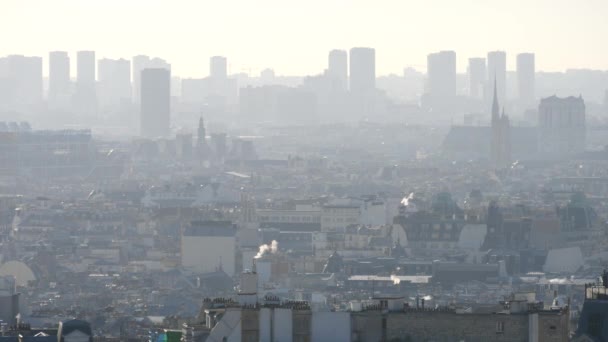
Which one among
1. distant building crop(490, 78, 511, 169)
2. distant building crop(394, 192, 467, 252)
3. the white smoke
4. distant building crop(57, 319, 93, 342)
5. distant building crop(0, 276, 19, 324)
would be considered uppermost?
distant building crop(490, 78, 511, 169)

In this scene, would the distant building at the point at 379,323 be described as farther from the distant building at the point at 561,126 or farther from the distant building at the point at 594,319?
the distant building at the point at 561,126

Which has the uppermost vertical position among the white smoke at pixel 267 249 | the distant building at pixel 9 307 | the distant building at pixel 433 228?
the distant building at pixel 433 228

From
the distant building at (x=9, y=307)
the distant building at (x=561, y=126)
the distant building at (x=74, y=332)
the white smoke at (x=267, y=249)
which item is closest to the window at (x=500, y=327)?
the distant building at (x=74, y=332)

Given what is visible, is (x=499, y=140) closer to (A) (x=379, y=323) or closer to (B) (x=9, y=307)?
(B) (x=9, y=307)

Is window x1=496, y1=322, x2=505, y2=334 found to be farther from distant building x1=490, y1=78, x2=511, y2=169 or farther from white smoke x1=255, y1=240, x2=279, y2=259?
distant building x1=490, y1=78, x2=511, y2=169

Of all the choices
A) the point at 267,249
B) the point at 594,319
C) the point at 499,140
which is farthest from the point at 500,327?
the point at 499,140

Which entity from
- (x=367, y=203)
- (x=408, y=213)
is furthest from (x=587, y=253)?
(x=367, y=203)

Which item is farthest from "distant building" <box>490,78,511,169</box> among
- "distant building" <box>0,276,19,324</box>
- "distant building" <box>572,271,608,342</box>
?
"distant building" <box>572,271,608,342</box>

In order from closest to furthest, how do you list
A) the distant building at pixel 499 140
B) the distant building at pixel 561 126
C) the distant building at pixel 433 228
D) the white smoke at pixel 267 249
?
the white smoke at pixel 267 249 < the distant building at pixel 433 228 < the distant building at pixel 499 140 < the distant building at pixel 561 126
